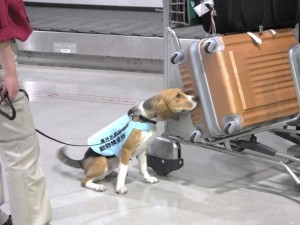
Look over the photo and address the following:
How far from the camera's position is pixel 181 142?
2895 mm

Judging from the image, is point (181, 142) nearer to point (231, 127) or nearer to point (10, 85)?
point (231, 127)

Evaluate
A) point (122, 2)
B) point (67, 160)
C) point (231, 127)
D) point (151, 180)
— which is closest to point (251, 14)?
point (231, 127)

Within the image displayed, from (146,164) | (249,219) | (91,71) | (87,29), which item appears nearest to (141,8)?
(87,29)

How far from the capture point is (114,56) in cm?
603

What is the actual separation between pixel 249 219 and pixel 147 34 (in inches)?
149

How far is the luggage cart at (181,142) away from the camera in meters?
2.69

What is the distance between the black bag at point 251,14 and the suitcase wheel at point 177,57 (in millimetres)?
245

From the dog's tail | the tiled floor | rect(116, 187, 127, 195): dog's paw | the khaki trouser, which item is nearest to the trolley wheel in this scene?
the tiled floor

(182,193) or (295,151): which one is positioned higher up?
(295,151)

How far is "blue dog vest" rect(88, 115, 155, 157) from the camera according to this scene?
2.72m

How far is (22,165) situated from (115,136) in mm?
781

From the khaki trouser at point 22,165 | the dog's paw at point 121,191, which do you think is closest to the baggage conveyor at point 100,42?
the dog's paw at point 121,191

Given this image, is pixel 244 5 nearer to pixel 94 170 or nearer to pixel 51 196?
pixel 94 170

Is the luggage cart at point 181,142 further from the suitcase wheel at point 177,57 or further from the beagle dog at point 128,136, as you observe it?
the beagle dog at point 128,136
